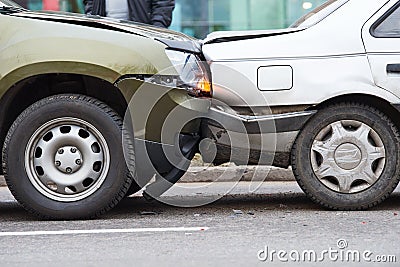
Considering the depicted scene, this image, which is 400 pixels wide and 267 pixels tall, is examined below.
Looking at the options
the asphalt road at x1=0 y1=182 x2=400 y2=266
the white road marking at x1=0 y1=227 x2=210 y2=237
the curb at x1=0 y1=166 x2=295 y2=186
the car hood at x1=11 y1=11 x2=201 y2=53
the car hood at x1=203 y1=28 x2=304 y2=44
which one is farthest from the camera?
the curb at x1=0 y1=166 x2=295 y2=186

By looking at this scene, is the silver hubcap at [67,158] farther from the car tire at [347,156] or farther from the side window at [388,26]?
the side window at [388,26]

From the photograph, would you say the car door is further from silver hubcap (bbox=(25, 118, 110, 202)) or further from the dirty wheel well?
silver hubcap (bbox=(25, 118, 110, 202))

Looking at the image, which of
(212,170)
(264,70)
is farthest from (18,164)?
(212,170)

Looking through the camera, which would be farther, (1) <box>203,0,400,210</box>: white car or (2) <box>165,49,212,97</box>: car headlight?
(1) <box>203,0,400,210</box>: white car

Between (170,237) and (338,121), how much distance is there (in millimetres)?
1464

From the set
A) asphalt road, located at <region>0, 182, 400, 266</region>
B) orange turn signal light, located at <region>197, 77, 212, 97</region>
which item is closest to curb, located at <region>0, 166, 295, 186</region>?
asphalt road, located at <region>0, 182, 400, 266</region>

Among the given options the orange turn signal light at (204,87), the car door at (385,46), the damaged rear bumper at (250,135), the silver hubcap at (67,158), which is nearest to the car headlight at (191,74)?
the orange turn signal light at (204,87)

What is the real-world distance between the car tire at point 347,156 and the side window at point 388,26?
50cm

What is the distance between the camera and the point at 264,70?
566cm

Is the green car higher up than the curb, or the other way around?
the green car

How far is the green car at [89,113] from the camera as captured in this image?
5.43 meters

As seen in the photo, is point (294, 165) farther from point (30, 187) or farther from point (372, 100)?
point (30, 187)

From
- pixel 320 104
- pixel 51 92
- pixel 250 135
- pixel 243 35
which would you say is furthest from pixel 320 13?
pixel 51 92

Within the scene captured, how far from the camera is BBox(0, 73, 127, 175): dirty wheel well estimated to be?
561cm
